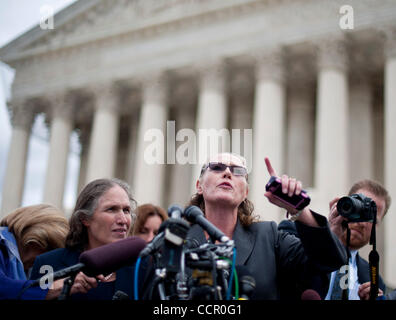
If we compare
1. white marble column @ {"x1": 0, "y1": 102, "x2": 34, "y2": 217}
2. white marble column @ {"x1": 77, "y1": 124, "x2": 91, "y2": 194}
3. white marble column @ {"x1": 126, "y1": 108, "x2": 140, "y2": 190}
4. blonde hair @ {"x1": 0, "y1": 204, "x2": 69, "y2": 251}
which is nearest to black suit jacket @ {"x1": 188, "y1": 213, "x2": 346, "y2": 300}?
blonde hair @ {"x1": 0, "y1": 204, "x2": 69, "y2": 251}

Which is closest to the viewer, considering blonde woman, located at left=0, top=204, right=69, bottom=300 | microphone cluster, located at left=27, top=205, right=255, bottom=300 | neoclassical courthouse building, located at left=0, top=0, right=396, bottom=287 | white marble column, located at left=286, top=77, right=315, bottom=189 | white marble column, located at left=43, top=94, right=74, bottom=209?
microphone cluster, located at left=27, top=205, right=255, bottom=300

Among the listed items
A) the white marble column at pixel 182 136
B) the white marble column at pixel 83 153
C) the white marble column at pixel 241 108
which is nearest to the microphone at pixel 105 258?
the white marble column at pixel 241 108

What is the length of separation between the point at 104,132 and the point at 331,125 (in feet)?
57.9

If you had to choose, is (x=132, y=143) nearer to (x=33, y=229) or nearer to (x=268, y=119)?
(x=268, y=119)

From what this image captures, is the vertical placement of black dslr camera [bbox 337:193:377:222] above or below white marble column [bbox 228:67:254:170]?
below

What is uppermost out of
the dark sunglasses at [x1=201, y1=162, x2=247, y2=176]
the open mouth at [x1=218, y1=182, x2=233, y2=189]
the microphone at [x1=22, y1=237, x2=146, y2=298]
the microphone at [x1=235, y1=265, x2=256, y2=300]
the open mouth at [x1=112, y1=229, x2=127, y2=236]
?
the dark sunglasses at [x1=201, y1=162, x2=247, y2=176]

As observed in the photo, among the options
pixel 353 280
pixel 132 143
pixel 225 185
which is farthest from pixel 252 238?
pixel 132 143

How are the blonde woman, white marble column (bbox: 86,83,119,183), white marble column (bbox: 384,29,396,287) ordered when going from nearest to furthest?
the blonde woman → white marble column (bbox: 384,29,396,287) → white marble column (bbox: 86,83,119,183)

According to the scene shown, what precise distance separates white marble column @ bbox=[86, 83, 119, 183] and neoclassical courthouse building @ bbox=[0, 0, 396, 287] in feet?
0.28

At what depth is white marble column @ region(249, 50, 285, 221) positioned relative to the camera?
96.0 ft

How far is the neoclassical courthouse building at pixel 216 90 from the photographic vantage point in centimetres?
2811

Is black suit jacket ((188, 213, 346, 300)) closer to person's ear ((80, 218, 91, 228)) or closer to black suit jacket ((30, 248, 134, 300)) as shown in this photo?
black suit jacket ((30, 248, 134, 300))
